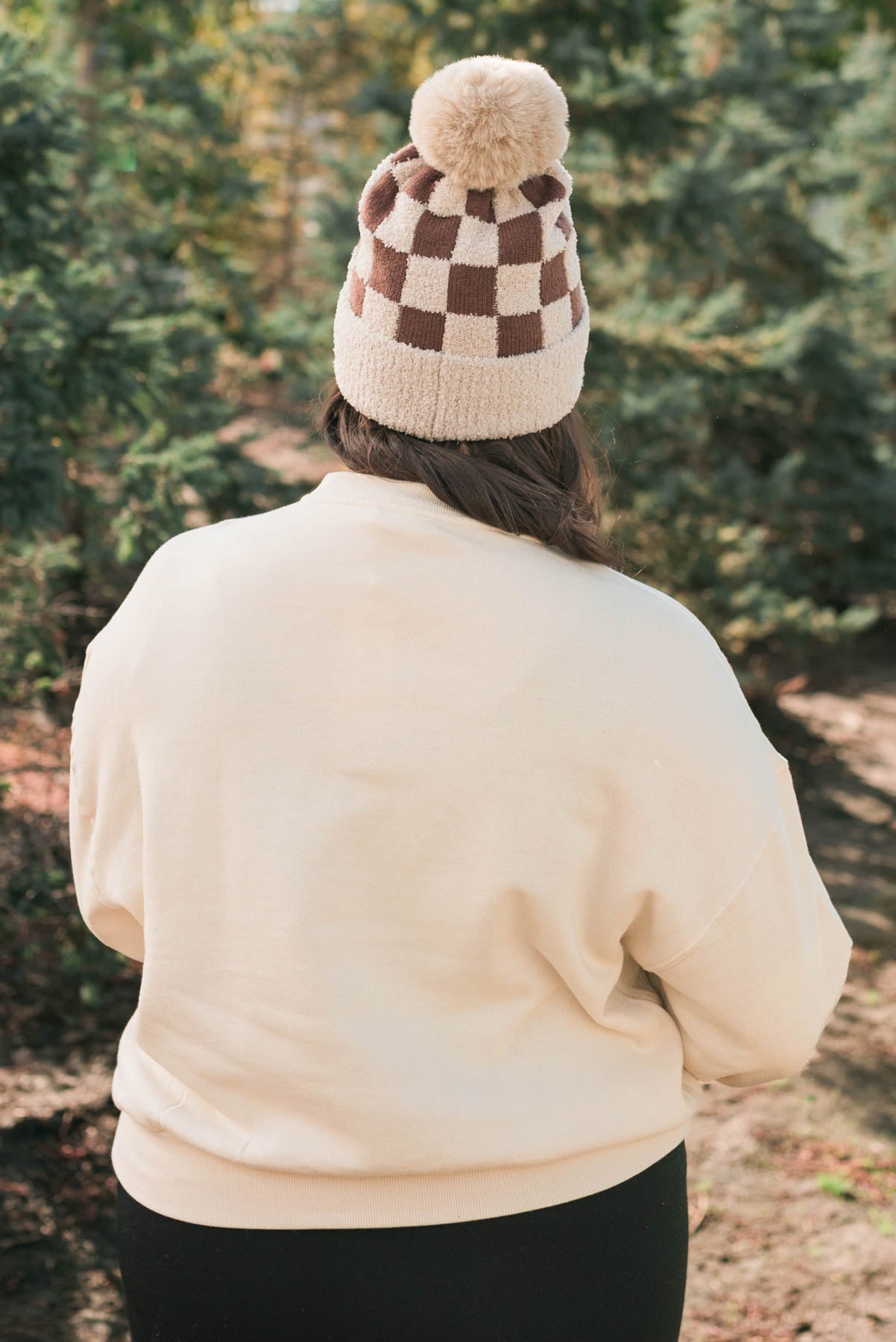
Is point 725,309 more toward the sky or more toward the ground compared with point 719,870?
more toward the ground

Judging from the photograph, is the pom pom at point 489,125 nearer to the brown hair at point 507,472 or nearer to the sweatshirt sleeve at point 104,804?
the brown hair at point 507,472

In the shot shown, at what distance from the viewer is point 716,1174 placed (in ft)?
11.3

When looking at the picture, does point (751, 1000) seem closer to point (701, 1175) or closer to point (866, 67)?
point (701, 1175)

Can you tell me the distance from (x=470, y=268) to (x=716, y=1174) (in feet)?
10.2

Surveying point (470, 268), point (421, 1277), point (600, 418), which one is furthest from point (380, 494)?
point (600, 418)

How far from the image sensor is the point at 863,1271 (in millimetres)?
3037

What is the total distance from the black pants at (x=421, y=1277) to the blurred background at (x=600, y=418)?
74 cm

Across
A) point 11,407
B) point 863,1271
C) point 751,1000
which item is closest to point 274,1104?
point 751,1000

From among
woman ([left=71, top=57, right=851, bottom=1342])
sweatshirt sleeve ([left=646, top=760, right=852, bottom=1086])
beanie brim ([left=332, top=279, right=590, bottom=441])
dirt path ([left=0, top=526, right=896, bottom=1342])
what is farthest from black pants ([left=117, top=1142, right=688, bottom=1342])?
dirt path ([left=0, top=526, right=896, bottom=1342])

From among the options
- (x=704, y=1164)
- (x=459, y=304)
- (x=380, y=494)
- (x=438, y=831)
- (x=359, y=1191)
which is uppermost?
(x=459, y=304)

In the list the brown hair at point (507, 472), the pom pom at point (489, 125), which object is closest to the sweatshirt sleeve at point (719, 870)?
the brown hair at point (507, 472)

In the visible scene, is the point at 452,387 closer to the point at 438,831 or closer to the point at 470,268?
the point at 470,268

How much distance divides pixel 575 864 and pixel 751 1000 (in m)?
0.28

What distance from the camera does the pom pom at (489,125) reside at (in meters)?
1.09
